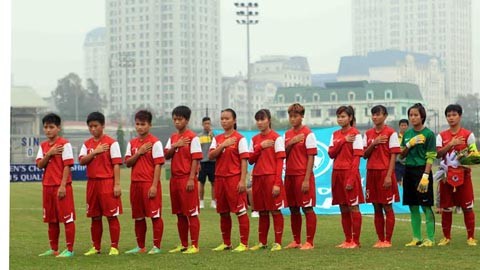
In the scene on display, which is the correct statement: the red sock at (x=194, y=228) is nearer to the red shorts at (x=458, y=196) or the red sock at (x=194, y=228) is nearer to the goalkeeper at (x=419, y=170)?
the goalkeeper at (x=419, y=170)

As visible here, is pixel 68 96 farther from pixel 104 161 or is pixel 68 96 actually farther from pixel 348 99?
pixel 104 161

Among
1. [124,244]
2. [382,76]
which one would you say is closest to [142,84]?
[382,76]

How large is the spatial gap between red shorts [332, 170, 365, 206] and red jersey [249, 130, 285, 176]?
2.52ft

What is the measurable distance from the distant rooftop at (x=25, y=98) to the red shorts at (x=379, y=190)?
72.4 m

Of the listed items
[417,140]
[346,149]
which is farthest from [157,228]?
[417,140]

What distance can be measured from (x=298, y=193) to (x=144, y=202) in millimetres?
1858

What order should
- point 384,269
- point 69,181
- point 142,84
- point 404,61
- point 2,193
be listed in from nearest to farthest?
point 2,193
point 384,269
point 69,181
point 142,84
point 404,61

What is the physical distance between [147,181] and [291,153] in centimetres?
180

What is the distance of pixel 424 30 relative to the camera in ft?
591

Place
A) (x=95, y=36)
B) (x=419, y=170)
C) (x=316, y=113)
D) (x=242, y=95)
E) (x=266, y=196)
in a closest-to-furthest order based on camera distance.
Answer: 1. (x=266, y=196)
2. (x=419, y=170)
3. (x=316, y=113)
4. (x=242, y=95)
5. (x=95, y=36)

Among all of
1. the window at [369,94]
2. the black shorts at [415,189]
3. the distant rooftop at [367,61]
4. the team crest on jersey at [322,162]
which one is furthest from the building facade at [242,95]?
the black shorts at [415,189]

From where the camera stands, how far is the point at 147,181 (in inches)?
459

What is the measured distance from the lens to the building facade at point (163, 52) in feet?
454

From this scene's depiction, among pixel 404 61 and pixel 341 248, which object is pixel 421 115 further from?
pixel 404 61
